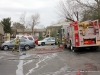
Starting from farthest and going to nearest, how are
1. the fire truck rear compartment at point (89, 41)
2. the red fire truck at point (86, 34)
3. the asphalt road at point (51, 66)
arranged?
the fire truck rear compartment at point (89, 41) → the red fire truck at point (86, 34) → the asphalt road at point (51, 66)

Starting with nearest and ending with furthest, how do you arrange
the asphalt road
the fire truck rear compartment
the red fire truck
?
the asphalt road → the red fire truck → the fire truck rear compartment

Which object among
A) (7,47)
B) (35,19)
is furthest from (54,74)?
(35,19)

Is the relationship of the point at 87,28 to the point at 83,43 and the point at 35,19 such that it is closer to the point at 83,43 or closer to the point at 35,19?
the point at 83,43

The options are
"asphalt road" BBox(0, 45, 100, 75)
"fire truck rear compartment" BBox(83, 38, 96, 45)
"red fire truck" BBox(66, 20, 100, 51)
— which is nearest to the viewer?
"asphalt road" BBox(0, 45, 100, 75)

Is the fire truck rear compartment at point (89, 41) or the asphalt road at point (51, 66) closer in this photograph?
the asphalt road at point (51, 66)

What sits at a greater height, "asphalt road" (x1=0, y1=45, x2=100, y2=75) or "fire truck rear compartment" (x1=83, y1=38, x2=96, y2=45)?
"fire truck rear compartment" (x1=83, y1=38, x2=96, y2=45)

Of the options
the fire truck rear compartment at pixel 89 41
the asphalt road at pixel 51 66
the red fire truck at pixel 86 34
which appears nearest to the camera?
the asphalt road at pixel 51 66

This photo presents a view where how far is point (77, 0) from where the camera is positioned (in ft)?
145

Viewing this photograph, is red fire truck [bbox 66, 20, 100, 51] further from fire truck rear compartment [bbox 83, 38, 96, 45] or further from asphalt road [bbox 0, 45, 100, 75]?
asphalt road [bbox 0, 45, 100, 75]

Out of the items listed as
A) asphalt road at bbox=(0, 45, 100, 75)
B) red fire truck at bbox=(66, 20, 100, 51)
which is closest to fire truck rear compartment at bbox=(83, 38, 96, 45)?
red fire truck at bbox=(66, 20, 100, 51)

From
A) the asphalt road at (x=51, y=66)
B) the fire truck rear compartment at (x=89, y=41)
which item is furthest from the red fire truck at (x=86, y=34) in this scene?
the asphalt road at (x=51, y=66)

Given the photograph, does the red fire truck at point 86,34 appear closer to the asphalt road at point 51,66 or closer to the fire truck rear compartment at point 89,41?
the fire truck rear compartment at point 89,41

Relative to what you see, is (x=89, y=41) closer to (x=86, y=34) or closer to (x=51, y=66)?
(x=86, y=34)

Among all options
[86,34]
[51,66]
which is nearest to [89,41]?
[86,34]
